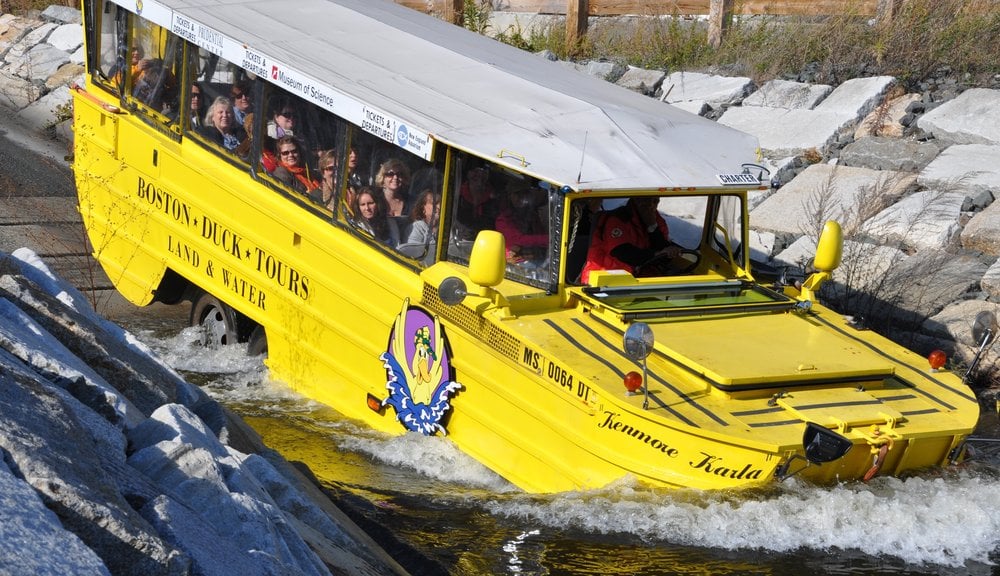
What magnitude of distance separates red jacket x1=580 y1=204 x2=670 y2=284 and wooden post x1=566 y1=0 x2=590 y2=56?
8110 mm

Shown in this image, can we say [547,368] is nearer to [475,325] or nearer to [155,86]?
[475,325]

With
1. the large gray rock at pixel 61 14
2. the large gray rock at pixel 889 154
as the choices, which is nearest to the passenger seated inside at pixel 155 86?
the large gray rock at pixel 889 154

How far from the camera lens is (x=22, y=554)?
2723mm

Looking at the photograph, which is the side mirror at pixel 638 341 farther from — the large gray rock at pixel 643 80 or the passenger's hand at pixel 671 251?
the large gray rock at pixel 643 80

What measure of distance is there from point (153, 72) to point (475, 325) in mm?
3814

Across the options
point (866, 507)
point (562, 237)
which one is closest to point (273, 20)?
point (562, 237)

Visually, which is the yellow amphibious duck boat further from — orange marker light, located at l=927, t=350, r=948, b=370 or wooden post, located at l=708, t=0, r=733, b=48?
wooden post, located at l=708, t=0, r=733, b=48

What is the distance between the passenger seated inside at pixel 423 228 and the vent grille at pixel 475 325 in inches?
10.1

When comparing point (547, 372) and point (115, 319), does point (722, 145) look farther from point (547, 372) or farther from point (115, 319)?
point (115, 319)

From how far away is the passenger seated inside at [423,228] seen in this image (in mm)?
7145

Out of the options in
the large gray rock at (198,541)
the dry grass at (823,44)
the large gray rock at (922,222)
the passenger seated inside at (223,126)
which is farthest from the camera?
the dry grass at (823,44)

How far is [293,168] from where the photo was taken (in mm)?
8109

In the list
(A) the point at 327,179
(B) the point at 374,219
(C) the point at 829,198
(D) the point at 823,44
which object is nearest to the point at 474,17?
(D) the point at 823,44

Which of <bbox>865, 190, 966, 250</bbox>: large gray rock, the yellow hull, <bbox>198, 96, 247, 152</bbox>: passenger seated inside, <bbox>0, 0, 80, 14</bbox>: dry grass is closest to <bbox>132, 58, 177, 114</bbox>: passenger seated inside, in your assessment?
the yellow hull
